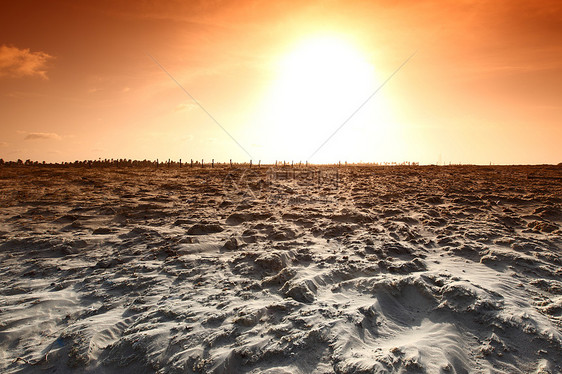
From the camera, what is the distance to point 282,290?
178 inches

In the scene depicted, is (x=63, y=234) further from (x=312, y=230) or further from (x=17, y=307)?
(x=312, y=230)

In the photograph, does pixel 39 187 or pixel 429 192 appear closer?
pixel 429 192

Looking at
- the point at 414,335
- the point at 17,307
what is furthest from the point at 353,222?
the point at 17,307

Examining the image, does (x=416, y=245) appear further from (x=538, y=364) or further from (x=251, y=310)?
A: (x=251, y=310)

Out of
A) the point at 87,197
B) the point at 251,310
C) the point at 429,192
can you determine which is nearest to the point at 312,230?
the point at 251,310

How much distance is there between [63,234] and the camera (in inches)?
273

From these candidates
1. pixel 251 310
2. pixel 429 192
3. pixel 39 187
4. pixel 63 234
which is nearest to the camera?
pixel 251 310

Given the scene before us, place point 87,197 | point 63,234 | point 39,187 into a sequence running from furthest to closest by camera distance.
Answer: point 39,187
point 87,197
point 63,234

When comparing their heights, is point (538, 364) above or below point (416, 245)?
below

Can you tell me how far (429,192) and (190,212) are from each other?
946cm

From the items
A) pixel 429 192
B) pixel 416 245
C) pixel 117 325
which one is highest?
pixel 429 192

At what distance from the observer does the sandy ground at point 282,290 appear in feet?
10.6

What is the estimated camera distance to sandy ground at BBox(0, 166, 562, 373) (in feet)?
10.6

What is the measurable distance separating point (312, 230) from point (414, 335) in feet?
13.1
